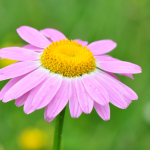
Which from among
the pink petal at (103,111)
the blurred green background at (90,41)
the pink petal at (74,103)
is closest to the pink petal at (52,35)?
the pink petal at (74,103)

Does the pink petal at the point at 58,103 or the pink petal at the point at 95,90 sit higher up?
the pink petal at the point at 95,90

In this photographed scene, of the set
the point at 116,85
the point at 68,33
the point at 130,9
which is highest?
the point at 130,9

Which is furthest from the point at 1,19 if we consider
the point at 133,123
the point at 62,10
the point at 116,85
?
the point at 116,85

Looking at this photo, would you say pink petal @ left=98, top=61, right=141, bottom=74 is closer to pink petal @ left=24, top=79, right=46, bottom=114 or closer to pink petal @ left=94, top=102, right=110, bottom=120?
pink petal @ left=94, top=102, right=110, bottom=120

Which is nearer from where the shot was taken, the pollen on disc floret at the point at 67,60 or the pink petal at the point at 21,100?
the pink petal at the point at 21,100

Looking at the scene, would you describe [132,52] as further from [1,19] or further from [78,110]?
[78,110]

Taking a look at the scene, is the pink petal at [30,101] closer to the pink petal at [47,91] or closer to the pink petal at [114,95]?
the pink petal at [47,91]

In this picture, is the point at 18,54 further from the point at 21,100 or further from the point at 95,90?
the point at 95,90
